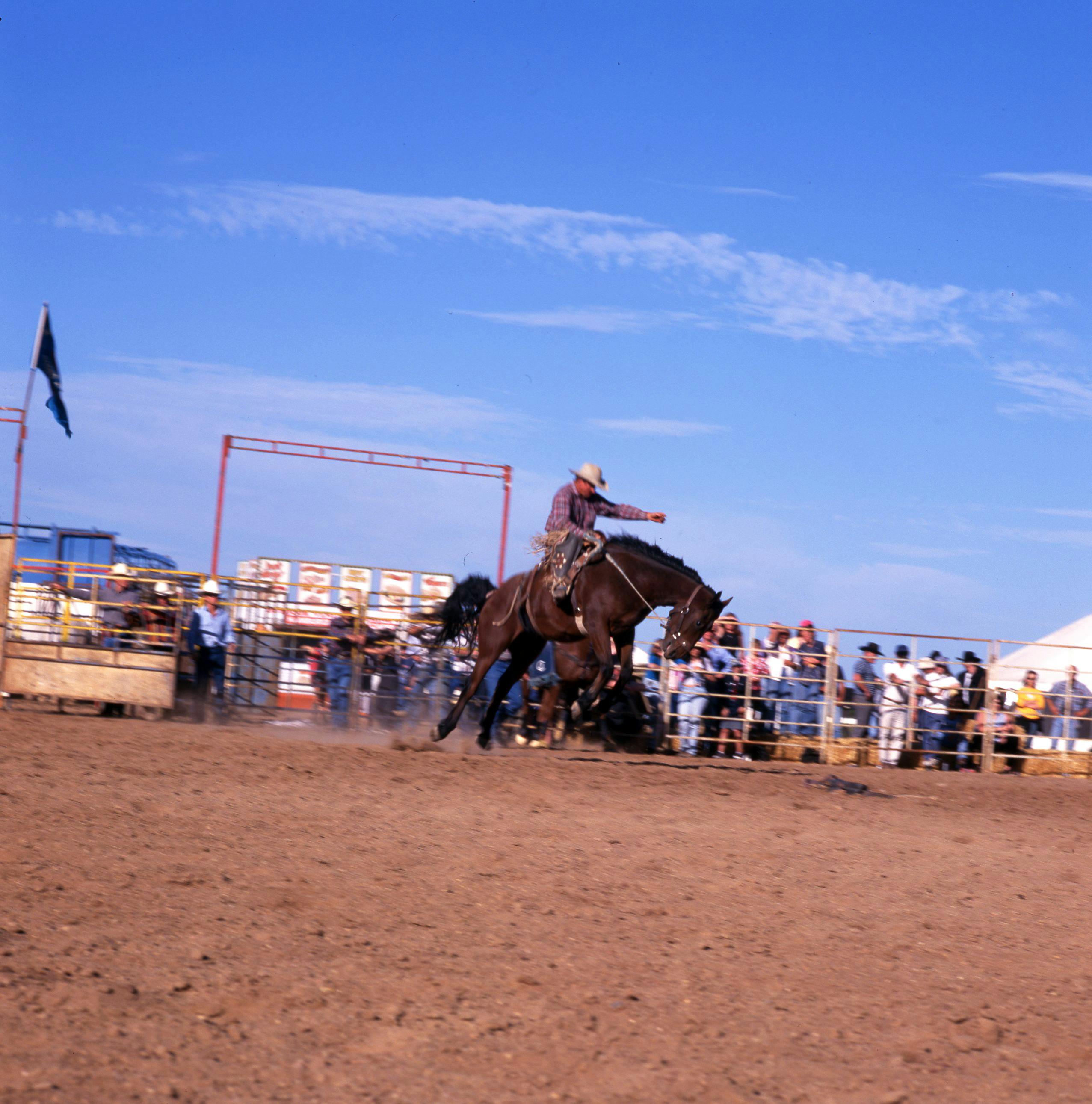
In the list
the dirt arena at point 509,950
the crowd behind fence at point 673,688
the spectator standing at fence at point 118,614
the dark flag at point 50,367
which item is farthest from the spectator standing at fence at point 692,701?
the dark flag at point 50,367

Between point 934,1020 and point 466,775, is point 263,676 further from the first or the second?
point 934,1020

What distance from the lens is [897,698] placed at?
1544cm

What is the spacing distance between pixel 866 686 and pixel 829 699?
0.68m

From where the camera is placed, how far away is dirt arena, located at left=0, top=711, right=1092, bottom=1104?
3680mm

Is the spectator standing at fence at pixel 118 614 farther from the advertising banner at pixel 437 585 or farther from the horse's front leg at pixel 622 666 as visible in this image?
the horse's front leg at pixel 622 666

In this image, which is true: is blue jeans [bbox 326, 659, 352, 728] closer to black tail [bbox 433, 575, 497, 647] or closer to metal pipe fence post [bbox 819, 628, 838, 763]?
black tail [bbox 433, 575, 497, 647]

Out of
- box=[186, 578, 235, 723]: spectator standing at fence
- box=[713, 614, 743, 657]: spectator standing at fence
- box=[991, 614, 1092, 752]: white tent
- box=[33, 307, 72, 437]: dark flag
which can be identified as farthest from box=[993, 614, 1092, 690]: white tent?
box=[33, 307, 72, 437]: dark flag

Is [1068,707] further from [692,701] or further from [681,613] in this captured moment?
[681,613]

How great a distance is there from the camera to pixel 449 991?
169 inches

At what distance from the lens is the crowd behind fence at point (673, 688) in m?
14.7

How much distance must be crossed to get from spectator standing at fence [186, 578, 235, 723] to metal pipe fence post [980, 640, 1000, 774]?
9401 mm

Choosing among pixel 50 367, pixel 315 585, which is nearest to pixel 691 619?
pixel 315 585

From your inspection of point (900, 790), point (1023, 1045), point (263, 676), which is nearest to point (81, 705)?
point (263, 676)

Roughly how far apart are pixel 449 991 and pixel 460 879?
1.58m
